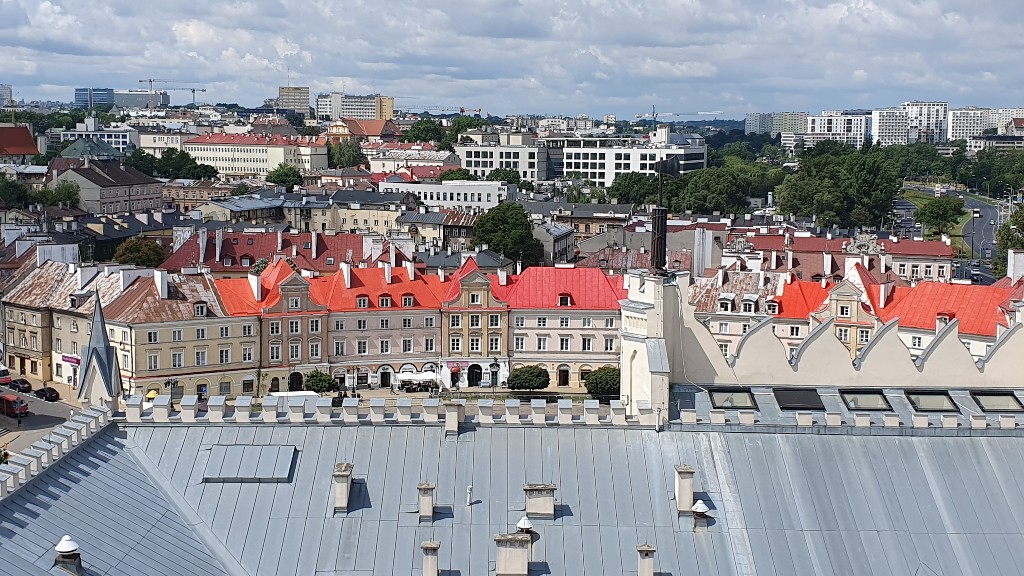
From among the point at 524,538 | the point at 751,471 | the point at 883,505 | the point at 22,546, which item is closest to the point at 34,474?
the point at 22,546

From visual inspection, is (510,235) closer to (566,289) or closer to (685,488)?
(566,289)

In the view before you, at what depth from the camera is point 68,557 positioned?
2514 centimetres

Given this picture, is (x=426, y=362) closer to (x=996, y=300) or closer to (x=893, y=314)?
(x=893, y=314)

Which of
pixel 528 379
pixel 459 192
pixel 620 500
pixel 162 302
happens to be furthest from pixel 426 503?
pixel 459 192

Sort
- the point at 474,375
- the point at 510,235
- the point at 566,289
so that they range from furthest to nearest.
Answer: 1. the point at 510,235
2. the point at 566,289
3. the point at 474,375

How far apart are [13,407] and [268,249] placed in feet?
144

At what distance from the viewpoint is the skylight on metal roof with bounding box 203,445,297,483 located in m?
30.4

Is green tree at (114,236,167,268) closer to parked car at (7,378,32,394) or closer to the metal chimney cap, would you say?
parked car at (7,378,32,394)

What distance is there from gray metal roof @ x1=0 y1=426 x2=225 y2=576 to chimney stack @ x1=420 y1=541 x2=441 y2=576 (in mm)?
4240

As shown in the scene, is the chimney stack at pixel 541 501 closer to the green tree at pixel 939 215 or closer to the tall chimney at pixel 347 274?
the tall chimney at pixel 347 274

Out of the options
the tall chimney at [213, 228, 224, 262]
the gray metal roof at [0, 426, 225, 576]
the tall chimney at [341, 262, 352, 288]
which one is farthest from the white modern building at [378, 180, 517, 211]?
the gray metal roof at [0, 426, 225, 576]

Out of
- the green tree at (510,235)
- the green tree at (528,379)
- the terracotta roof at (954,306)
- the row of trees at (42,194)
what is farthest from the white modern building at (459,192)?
the terracotta roof at (954,306)

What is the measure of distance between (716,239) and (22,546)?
10288 cm

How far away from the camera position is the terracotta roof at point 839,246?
11412 cm
